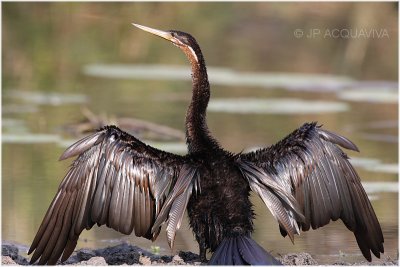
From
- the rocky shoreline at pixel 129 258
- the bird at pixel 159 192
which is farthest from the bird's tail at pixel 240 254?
the rocky shoreline at pixel 129 258

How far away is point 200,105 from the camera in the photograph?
807 centimetres

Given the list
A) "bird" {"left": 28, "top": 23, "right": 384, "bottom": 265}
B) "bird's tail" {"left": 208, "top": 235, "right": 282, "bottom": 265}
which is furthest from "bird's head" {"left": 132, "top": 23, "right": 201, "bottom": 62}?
"bird's tail" {"left": 208, "top": 235, "right": 282, "bottom": 265}

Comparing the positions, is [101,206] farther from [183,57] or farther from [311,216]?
[183,57]

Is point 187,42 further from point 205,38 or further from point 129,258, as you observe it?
point 205,38

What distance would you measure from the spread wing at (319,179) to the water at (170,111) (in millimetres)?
399

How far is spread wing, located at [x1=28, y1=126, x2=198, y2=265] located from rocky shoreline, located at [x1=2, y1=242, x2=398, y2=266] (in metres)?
0.24

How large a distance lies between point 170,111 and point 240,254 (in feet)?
24.9

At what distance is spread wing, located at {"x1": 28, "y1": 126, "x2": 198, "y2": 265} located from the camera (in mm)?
7594

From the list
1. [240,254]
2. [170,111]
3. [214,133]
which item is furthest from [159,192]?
[170,111]

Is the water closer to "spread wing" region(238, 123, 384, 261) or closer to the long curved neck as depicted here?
"spread wing" region(238, 123, 384, 261)

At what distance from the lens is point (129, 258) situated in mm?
8031

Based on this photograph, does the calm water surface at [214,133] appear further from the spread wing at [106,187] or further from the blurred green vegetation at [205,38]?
the blurred green vegetation at [205,38]

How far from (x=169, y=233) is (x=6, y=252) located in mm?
1386

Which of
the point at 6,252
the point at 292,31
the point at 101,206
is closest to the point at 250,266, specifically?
the point at 101,206
